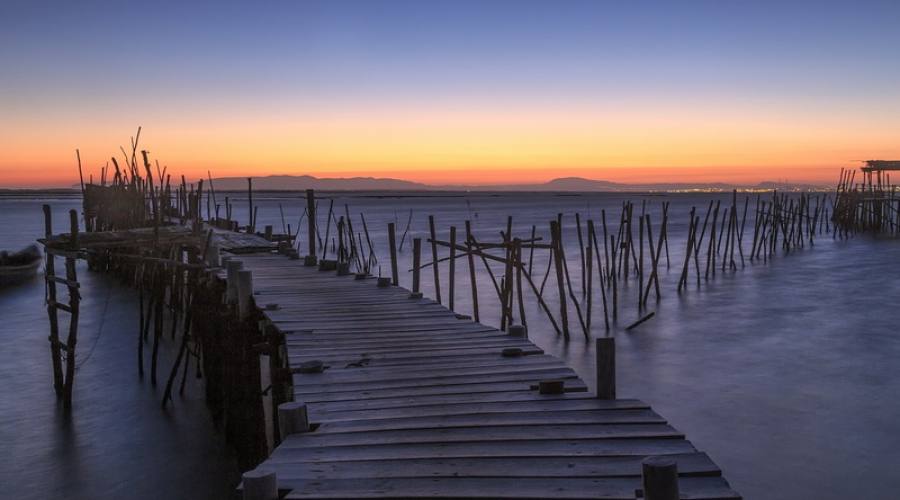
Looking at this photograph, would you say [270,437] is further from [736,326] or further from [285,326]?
[736,326]

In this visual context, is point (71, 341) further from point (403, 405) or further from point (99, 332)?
point (403, 405)

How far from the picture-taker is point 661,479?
3391 millimetres

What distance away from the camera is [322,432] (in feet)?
16.2

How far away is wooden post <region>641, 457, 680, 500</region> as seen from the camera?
338 cm

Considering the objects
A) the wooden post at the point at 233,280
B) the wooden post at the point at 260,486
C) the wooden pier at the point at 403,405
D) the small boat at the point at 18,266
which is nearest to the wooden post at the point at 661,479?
the wooden pier at the point at 403,405

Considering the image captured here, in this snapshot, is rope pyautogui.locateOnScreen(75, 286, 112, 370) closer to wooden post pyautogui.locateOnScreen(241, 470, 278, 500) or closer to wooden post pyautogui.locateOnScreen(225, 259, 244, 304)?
wooden post pyautogui.locateOnScreen(225, 259, 244, 304)

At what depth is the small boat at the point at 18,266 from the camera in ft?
69.8

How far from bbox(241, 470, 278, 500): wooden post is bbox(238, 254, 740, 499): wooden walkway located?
0.16 metres

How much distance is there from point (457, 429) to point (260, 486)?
153 centimetres

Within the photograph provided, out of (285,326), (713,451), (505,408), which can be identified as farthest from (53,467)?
(713,451)

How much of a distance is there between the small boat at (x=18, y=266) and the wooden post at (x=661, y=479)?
2227 cm

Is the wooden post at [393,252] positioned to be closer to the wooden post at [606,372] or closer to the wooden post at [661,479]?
the wooden post at [606,372]

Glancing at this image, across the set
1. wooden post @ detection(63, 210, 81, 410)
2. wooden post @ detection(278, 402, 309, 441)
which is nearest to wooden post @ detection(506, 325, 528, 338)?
wooden post @ detection(278, 402, 309, 441)

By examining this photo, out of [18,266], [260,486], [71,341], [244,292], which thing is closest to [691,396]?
[244,292]
